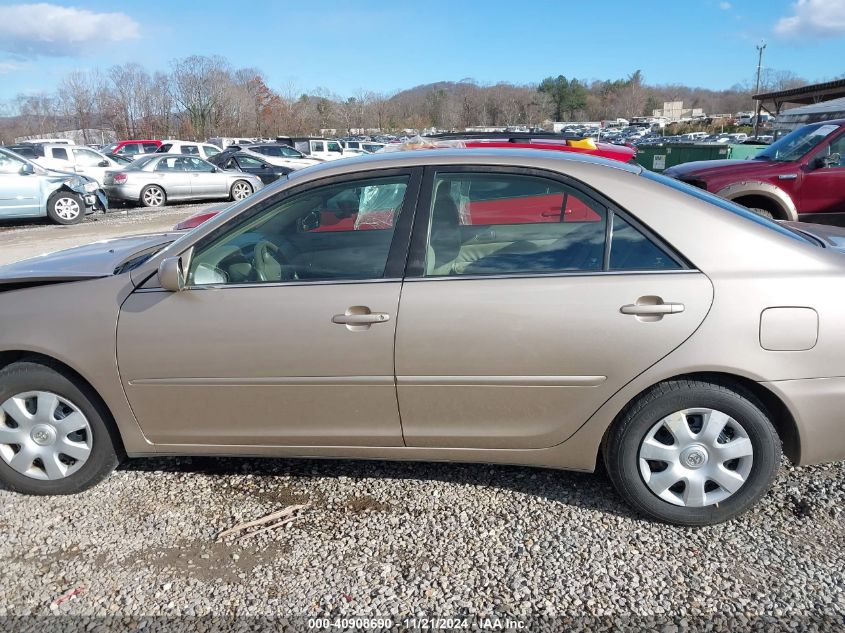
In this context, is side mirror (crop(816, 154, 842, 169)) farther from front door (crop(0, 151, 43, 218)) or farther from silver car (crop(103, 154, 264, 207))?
front door (crop(0, 151, 43, 218))

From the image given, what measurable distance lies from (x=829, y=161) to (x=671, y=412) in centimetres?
678

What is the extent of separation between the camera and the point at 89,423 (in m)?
3.02

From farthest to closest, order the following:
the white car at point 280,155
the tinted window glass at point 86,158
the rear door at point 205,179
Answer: the white car at point 280,155, the tinted window glass at point 86,158, the rear door at point 205,179

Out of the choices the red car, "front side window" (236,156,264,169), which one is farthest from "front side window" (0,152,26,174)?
the red car

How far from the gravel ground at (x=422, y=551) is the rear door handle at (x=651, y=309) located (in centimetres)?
102

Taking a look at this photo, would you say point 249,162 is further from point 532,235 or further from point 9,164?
point 532,235

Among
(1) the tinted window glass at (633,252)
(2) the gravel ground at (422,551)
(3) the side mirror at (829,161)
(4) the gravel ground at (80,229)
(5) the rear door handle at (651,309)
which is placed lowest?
(2) the gravel ground at (422,551)

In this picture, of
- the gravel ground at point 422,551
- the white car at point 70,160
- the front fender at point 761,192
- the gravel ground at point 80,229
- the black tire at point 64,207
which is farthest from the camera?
the white car at point 70,160

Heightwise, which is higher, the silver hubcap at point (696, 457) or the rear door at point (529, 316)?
the rear door at point (529, 316)

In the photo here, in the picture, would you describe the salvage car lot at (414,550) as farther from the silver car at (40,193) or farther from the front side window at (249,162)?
the front side window at (249,162)

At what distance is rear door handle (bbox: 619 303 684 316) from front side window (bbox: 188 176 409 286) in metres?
1.07

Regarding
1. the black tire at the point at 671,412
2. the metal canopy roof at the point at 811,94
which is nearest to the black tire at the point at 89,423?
the black tire at the point at 671,412

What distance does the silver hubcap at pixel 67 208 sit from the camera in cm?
1338

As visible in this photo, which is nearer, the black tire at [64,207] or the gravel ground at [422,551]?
the gravel ground at [422,551]
